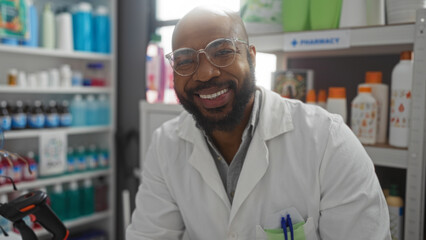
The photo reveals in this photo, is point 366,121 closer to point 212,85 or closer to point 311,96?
point 311,96

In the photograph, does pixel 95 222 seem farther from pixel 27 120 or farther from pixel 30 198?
pixel 30 198

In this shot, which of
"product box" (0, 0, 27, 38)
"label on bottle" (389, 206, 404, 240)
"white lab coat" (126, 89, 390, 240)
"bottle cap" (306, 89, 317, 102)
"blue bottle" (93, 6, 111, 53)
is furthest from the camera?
"blue bottle" (93, 6, 111, 53)

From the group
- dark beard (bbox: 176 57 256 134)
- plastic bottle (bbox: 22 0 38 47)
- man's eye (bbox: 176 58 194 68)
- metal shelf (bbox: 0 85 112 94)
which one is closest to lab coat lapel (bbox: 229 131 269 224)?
dark beard (bbox: 176 57 256 134)

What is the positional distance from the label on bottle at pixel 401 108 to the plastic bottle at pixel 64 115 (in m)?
2.26

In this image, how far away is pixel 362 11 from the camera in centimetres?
139

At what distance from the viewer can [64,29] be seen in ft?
8.98

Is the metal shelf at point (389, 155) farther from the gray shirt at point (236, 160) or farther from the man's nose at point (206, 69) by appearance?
the man's nose at point (206, 69)

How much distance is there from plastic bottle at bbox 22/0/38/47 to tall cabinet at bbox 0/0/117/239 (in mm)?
79

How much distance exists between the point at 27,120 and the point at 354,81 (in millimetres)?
2159

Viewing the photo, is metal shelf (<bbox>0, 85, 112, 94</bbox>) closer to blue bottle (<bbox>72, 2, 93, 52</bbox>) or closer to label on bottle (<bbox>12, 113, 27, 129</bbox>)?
Answer: label on bottle (<bbox>12, 113, 27, 129</bbox>)

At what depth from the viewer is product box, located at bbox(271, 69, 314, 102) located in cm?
158

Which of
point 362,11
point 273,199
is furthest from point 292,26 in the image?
point 273,199

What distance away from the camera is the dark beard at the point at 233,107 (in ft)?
3.95

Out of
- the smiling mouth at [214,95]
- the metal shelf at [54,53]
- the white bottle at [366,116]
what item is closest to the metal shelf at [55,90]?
the metal shelf at [54,53]
